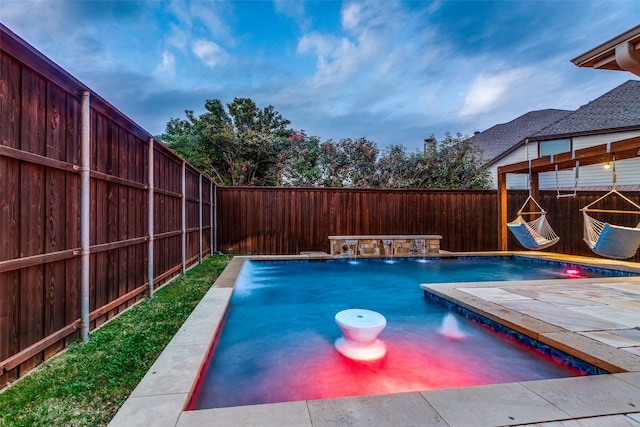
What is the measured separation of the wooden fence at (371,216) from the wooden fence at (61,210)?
15.5ft

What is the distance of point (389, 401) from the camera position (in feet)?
5.73

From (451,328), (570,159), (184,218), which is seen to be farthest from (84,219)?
(570,159)

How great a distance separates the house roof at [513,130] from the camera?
1677 centimetres

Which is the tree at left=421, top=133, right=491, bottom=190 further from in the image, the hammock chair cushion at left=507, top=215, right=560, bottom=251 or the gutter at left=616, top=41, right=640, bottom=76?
the gutter at left=616, top=41, right=640, bottom=76

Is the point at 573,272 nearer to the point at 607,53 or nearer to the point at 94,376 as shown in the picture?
the point at 607,53

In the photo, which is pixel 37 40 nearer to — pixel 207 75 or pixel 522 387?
pixel 207 75

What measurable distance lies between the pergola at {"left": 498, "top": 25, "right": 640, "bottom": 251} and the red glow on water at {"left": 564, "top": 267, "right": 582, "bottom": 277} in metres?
1.48

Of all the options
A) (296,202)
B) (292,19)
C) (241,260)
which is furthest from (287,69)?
(241,260)

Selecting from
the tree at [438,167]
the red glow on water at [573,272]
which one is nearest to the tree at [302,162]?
the tree at [438,167]

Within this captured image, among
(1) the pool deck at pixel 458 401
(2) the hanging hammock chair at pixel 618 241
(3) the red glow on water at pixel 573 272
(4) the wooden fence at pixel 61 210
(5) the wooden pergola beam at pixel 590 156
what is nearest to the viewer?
(1) the pool deck at pixel 458 401

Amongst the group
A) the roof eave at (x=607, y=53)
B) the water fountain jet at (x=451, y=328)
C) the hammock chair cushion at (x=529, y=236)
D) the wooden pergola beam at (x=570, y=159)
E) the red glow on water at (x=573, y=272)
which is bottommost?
the water fountain jet at (x=451, y=328)

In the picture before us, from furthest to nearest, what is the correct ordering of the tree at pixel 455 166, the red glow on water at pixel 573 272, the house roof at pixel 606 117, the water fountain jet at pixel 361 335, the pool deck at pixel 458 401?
1. the tree at pixel 455 166
2. the house roof at pixel 606 117
3. the red glow on water at pixel 573 272
4. the water fountain jet at pixel 361 335
5. the pool deck at pixel 458 401

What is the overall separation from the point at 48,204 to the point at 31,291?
1.93ft

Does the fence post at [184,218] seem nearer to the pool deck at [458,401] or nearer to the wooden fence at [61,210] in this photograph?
the wooden fence at [61,210]
